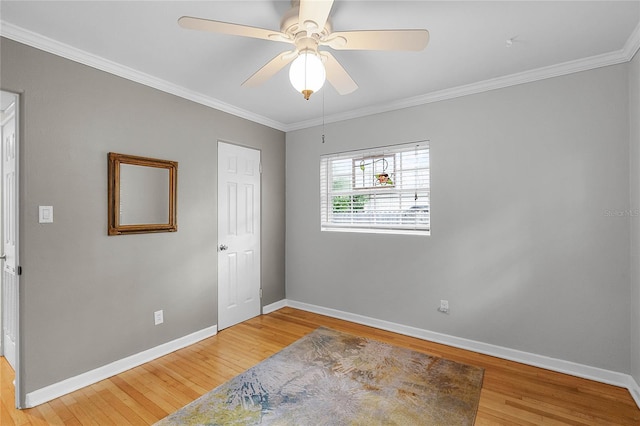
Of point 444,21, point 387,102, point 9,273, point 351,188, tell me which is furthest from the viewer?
point 351,188

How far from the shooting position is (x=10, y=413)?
6.81 feet

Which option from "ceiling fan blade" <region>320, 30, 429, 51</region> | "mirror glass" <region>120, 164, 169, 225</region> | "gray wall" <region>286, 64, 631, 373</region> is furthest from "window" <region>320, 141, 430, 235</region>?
"mirror glass" <region>120, 164, 169, 225</region>

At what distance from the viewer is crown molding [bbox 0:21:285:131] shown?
6.78 feet

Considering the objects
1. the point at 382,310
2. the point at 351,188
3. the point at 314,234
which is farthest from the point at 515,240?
the point at 314,234

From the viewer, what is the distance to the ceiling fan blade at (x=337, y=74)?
195 cm

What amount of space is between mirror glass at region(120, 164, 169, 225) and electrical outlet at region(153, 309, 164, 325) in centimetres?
85

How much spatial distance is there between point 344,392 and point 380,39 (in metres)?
2.37

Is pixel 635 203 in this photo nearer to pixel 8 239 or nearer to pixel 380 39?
pixel 380 39

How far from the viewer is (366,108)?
3609 millimetres

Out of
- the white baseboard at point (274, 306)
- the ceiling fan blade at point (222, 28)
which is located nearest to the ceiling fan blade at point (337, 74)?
the ceiling fan blade at point (222, 28)

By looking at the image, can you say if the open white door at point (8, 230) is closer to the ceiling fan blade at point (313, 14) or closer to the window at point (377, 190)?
the ceiling fan blade at point (313, 14)

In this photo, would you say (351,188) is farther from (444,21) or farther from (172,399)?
(172,399)

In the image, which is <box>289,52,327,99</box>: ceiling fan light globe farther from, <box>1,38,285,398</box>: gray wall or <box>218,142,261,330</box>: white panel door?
<box>218,142,261,330</box>: white panel door

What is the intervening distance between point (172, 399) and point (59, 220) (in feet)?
5.09
